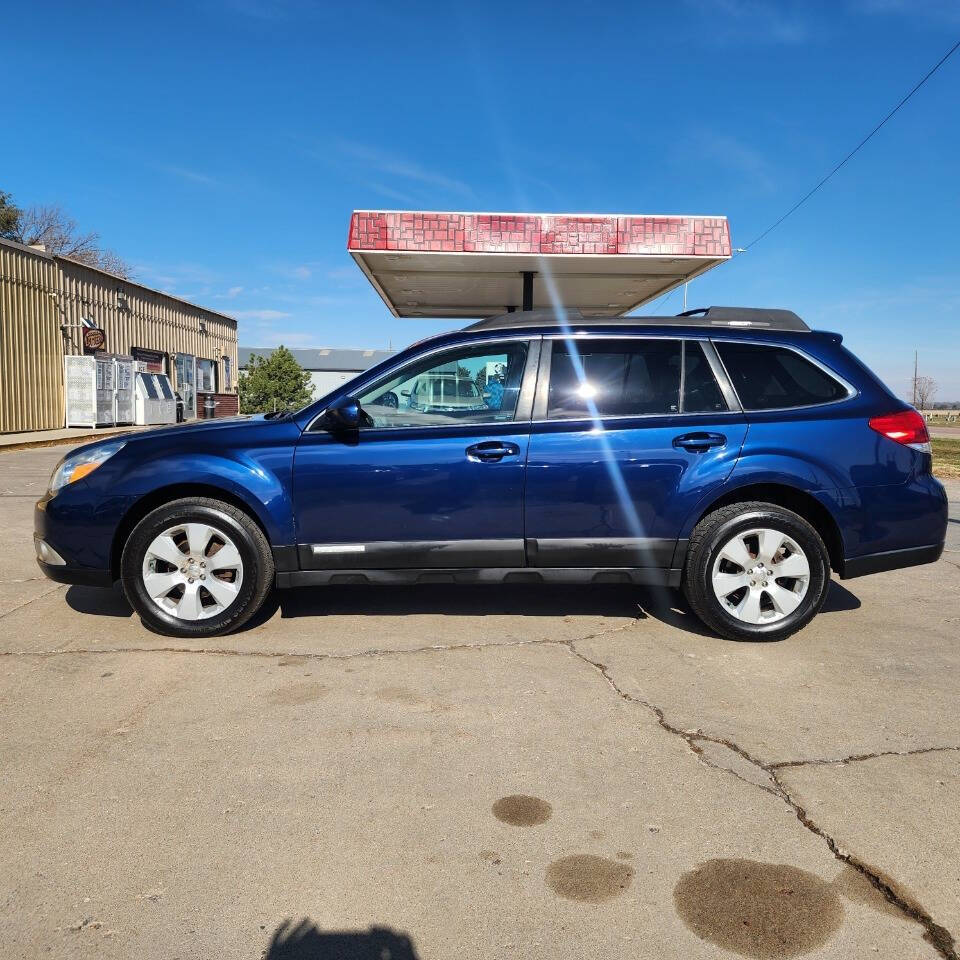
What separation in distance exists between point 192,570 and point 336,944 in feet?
8.92

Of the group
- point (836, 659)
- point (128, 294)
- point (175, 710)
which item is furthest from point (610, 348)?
point (128, 294)

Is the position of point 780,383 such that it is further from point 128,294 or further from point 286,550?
point 128,294

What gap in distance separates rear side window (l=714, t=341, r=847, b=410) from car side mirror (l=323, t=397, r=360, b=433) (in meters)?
2.09

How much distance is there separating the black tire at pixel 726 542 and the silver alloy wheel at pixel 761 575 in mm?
24

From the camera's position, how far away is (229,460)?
4297mm

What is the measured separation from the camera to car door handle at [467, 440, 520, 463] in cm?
428

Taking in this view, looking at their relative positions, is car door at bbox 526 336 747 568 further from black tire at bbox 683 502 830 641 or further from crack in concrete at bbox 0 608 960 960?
crack in concrete at bbox 0 608 960 960

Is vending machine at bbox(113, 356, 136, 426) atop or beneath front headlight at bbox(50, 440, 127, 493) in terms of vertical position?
atop

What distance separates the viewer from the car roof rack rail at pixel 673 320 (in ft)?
14.9

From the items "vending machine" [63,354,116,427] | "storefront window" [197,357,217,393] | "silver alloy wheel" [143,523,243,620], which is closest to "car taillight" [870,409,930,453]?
"silver alloy wheel" [143,523,243,620]

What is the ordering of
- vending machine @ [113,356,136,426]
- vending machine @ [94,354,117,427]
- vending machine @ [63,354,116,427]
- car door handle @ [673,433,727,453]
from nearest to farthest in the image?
car door handle @ [673,433,727,453], vending machine @ [63,354,116,427], vending machine @ [94,354,117,427], vending machine @ [113,356,136,426]

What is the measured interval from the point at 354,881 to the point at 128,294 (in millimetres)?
31749

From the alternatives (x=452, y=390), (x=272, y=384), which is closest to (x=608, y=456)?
(x=452, y=390)

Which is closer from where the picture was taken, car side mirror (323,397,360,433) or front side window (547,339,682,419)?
car side mirror (323,397,360,433)
